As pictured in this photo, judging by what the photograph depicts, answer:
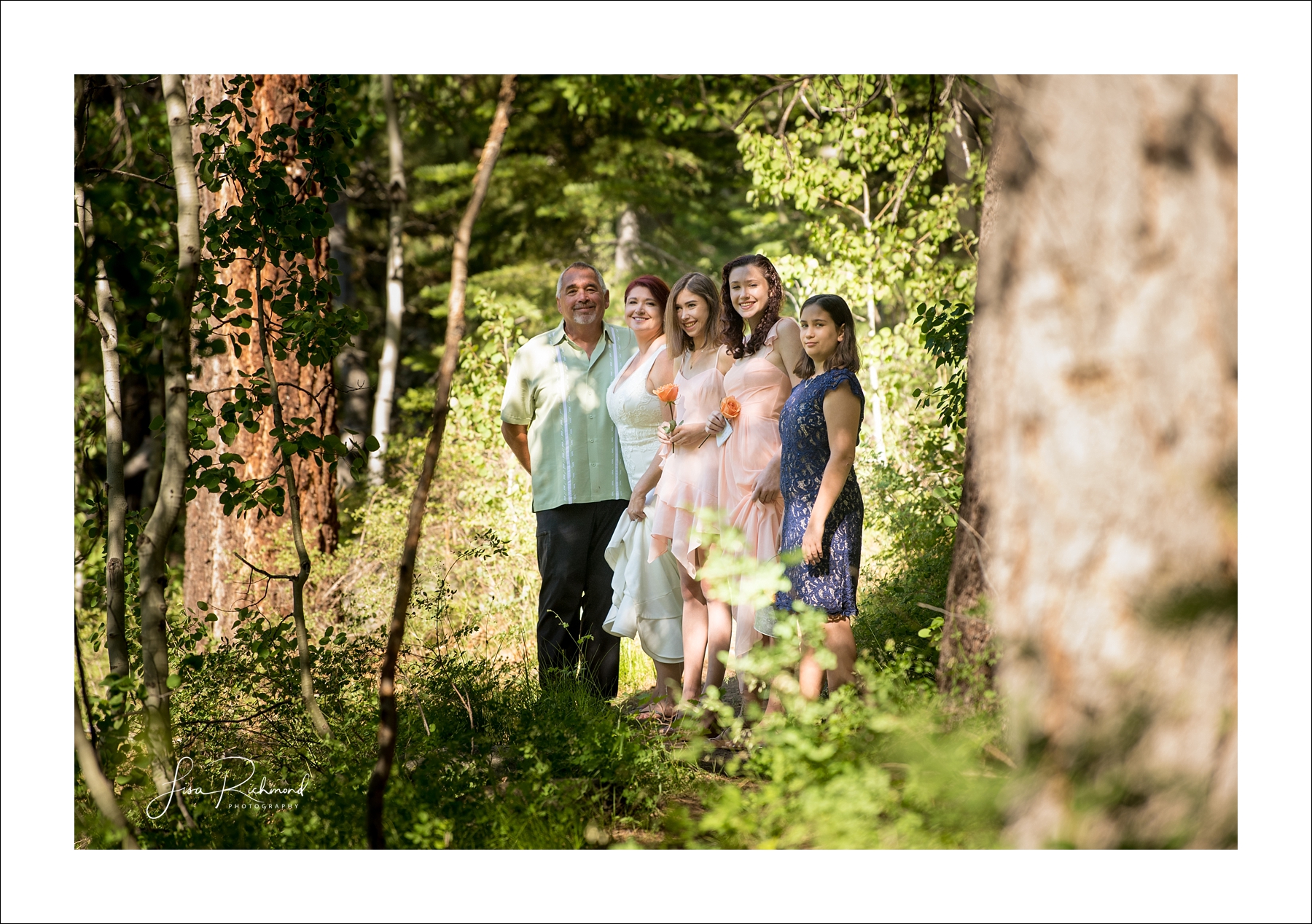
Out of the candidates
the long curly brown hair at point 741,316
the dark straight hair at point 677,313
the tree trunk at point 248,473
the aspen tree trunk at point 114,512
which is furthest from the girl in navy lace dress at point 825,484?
the tree trunk at point 248,473

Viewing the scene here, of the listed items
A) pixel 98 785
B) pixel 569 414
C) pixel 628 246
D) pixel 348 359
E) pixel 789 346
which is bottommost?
pixel 98 785

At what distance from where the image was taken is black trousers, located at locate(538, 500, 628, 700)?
4176mm

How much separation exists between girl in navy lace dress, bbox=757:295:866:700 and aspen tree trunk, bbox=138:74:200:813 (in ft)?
6.38

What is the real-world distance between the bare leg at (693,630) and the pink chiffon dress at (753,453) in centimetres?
15

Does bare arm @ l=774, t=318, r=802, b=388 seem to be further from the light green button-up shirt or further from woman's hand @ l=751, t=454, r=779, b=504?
the light green button-up shirt

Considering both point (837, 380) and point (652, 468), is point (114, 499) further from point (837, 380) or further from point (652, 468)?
point (837, 380)

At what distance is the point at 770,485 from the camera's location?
3.67 m

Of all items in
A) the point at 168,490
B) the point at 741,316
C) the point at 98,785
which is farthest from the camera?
the point at 741,316

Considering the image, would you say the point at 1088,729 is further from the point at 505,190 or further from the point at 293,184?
the point at 505,190

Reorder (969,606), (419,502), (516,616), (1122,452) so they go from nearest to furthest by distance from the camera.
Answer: (1122,452) < (419,502) < (969,606) < (516,616)

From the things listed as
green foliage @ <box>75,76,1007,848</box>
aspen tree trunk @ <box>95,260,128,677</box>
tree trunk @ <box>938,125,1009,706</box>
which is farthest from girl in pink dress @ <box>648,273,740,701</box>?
aspen tree trunk @ <box>95,260,128,677</box>

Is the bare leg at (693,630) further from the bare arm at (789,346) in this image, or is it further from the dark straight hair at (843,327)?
the dark straight hair at (843,327)

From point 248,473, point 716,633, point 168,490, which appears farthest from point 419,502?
point 248,473

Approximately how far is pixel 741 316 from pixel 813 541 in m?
1.10
